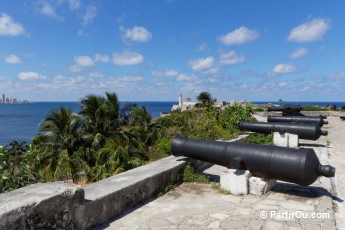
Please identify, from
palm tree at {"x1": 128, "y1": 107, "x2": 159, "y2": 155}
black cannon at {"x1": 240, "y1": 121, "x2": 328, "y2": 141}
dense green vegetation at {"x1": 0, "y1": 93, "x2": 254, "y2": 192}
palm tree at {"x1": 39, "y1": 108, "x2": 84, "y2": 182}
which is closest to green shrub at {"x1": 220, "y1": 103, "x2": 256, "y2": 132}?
dense green vegetation at {"x1": 0, "y1": 93, "x2": 254, "y2": 192}

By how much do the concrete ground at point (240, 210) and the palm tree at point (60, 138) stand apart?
39.6 ft

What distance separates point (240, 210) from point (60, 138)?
16189 mm

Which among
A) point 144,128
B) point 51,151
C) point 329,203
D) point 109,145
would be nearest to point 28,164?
point 51,151

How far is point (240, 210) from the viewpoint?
15.2ft

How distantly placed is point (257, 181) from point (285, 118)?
350 inches

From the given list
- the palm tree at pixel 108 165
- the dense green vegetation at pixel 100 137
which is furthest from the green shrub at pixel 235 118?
the palm tree at pixel 108 165

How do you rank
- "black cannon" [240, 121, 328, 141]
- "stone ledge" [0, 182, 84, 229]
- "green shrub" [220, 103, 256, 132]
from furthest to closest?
"green shrub" [220, 103, 256, 132]
"black cannon" [240, 121, 328, 141]
"stone ledge" [0, 182, 84, 229]

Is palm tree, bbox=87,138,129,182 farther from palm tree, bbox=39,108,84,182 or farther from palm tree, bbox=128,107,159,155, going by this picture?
palm tree, bbox=128,107,159,155

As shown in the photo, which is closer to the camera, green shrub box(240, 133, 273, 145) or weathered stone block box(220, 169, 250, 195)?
weathered stone block box(220, 169, 250, 195)

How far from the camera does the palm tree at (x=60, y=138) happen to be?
1684 centimetres

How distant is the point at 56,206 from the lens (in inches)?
133

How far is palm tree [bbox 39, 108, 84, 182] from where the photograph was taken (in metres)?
16.8

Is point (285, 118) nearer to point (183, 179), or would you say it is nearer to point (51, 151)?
point (183, 179)

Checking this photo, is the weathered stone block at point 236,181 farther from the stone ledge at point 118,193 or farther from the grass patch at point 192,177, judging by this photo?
the stone ledge at point 118,193
